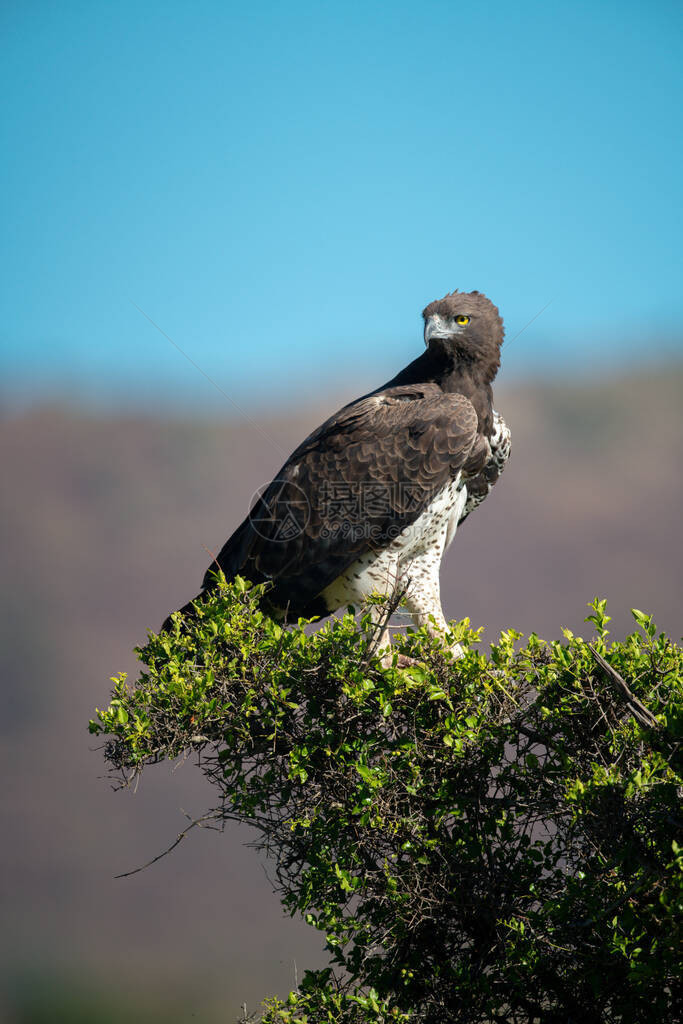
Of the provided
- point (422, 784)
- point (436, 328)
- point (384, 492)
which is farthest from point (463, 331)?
point (422, 784)

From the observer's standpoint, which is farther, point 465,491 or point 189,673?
point 465,491

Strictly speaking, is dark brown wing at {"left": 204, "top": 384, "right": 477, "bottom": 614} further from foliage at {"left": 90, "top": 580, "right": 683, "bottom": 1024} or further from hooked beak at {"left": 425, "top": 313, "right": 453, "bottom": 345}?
foliage at {"left": 90, "top": 580, "right": 683, "bottom": 1024}

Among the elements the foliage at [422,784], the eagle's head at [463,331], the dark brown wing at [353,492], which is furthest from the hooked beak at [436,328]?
the foliage at [422,784]

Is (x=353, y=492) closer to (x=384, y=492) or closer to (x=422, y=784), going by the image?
(x=384, y=492)

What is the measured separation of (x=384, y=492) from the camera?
571cm

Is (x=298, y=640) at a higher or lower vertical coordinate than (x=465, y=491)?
lower

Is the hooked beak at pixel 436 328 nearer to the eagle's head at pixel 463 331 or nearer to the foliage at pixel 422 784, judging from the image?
the eagle's head at pixel 463 331

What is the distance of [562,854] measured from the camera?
4195 millimetres

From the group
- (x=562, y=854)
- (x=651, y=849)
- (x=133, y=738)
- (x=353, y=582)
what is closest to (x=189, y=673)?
(x=133, y=738)

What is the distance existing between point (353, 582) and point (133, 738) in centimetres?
215

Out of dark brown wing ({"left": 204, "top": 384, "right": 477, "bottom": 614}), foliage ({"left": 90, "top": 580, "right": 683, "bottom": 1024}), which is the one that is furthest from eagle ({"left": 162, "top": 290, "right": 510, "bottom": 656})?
foliage ({"left": 90, "top": 580, "right": 683, "bottom": 1024})

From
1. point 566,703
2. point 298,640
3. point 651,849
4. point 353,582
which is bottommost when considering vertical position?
point 651,849

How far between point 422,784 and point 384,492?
84.5 inches

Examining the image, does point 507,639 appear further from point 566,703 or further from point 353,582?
point 353,582
